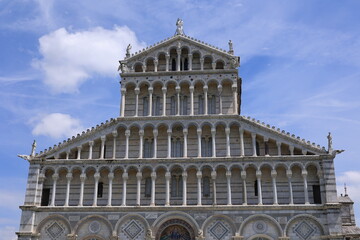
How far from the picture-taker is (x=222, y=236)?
23969mm

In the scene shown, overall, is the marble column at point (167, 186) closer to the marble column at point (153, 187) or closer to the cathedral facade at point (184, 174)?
the cathedral facade at point (184, 174)

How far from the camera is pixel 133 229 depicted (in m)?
24.6

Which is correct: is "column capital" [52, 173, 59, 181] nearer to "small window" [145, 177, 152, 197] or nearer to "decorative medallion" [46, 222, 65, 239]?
"decorative medallion" [46, 222, 65, 239]

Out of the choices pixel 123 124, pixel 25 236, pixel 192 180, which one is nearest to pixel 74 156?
pixel 123 124

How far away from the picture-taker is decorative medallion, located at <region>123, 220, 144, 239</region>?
24.5m

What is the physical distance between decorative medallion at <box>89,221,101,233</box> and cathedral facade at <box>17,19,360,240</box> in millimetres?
55

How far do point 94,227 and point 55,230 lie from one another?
2.26m

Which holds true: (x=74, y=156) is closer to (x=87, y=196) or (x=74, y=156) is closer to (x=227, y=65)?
(x=87, y=196)

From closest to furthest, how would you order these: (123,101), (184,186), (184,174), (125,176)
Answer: (184,186) → (184,174) → (125,176) → (123,101)

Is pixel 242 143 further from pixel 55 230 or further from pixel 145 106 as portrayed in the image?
pixel 55 230

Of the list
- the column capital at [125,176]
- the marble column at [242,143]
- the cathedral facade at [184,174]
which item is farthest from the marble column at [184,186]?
the marble column at [242,143]

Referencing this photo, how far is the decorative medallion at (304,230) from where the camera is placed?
23625mm

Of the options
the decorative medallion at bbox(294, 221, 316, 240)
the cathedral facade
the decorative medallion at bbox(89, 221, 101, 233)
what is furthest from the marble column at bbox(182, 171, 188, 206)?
the decorative medallion at bbox(294, 221, 316, 240)

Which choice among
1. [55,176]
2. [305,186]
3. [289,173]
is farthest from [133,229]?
[305,186]
